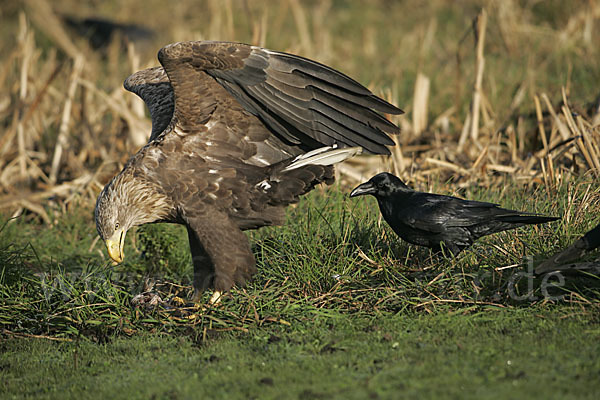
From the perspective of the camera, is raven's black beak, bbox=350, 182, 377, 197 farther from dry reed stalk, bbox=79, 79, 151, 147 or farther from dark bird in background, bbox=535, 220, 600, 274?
dry reed stalk, bbox=79, 79, 151, 147

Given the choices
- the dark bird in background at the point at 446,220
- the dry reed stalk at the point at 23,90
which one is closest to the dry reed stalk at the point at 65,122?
the dry reed stalk at the point at 23,90

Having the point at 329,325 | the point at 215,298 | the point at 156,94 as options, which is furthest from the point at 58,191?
the point at 329,325

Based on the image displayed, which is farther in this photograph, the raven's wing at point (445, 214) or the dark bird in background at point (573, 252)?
the raven's wing at point (445, 214)

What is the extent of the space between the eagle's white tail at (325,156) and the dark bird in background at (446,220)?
428mm

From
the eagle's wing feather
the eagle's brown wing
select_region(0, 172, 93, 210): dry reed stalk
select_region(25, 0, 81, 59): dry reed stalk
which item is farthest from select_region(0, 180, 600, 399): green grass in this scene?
select_region(25, 0, 81, 59): dry reed stalk

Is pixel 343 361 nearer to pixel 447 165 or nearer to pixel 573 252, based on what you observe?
pixel 573 252

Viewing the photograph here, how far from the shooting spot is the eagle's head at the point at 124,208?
4547 mm

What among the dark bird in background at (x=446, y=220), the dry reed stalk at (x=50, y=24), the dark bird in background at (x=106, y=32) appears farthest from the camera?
the dark bird in background at (x=106, y=32)

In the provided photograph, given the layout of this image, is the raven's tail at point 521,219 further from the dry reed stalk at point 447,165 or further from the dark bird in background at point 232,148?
the dry reed stalk at point 447,165

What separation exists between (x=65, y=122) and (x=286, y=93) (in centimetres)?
392

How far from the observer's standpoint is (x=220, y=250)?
4453 mm

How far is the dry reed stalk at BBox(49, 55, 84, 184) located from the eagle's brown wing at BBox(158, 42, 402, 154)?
3322mm

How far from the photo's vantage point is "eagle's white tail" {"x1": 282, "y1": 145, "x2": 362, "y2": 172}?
4.64m

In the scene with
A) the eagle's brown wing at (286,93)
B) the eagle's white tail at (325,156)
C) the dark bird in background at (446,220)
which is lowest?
the dark bird in background at (446,220)
